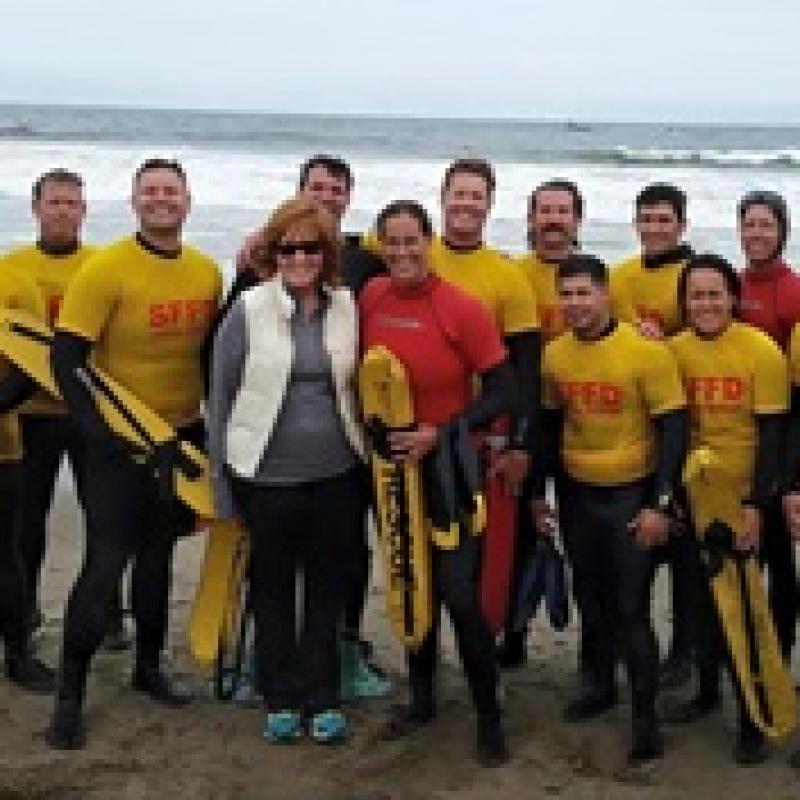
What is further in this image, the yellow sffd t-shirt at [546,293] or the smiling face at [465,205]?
the yellow sffd t-shirt at [546,293]

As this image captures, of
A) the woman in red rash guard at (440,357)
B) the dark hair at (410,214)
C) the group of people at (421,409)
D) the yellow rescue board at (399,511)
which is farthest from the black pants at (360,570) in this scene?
the dark hair at (410,214)

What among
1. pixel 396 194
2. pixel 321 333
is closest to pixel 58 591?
pixel 321 333

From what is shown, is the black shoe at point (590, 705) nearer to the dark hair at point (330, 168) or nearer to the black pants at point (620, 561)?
the black pants at point (620, 561)

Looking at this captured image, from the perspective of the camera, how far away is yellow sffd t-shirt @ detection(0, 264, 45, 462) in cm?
457

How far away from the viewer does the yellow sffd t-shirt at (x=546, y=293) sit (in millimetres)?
4785

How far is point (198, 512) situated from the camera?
14.1 feet

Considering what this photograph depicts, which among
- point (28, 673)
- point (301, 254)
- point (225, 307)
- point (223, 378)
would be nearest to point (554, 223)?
point (301, 254)

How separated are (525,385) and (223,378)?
100cm

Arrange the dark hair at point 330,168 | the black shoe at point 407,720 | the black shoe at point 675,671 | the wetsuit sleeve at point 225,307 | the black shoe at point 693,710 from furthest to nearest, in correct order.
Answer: the black shoe at point 675,671 → the dark hair at point 330,168 → the black shoe at point 693,710 → the black shoe at point 407,720 → the wetsuit sleeve at point 225,307

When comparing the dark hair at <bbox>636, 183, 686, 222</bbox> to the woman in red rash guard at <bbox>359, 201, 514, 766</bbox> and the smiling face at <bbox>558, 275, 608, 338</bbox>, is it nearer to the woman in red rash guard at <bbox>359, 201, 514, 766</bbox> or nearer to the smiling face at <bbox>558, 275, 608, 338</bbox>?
the smiling face at <bbox>558, 275, 608, 338</bbox>

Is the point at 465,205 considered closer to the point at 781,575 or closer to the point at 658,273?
the point at 658,273

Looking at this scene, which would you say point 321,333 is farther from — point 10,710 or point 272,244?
point 10,710

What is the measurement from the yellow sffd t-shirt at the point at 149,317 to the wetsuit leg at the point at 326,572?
2.03ft

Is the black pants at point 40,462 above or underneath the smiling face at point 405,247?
underneath
